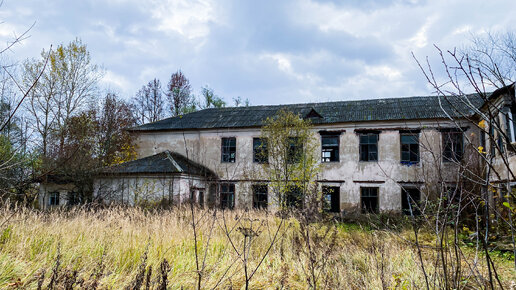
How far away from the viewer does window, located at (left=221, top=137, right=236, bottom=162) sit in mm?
20562

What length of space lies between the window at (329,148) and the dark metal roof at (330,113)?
38.8 inches

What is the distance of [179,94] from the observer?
37.3 metres

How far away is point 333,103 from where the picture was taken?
69.7 feet

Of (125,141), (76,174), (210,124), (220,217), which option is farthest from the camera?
(125,141)

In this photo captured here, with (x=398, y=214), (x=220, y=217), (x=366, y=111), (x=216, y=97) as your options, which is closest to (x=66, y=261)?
(x=220, y=217)

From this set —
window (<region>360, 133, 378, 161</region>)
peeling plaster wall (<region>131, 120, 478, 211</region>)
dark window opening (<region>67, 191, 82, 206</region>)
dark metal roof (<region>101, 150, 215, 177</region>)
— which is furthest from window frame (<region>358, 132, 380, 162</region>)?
dark window opening (<region>67, 191, 82, 206</region>)

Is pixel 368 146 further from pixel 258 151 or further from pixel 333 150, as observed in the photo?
pixel 258 151

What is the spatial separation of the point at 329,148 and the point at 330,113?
2206mm

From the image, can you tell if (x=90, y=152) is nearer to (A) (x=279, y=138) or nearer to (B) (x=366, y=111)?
(A) (x=279, y=138)

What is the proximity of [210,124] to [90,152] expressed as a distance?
7.00 m

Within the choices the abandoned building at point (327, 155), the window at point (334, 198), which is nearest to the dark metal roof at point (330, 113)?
the abandoned building at point (327, 155)

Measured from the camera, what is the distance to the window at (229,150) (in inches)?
810

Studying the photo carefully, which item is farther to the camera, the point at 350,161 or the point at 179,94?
the point at 179,94

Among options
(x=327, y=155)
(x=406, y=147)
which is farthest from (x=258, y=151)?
(x=406, y=147)
